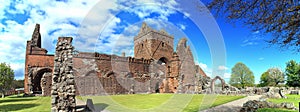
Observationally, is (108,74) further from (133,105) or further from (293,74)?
(293,74)

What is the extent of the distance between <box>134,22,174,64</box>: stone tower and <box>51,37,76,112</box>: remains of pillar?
25.3 meters

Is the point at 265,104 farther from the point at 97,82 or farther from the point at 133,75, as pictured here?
the point at 133,75

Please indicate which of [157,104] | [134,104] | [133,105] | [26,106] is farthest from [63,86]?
[157,104]

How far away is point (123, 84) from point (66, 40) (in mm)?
14732

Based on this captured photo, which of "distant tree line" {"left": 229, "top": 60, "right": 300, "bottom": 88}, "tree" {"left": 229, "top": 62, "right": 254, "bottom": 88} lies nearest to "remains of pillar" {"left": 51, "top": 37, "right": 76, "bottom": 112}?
"distant tree line" {"left": 229, "top": 60, "right": 300, "bottom": 88}

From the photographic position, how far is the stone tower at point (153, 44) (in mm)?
33500

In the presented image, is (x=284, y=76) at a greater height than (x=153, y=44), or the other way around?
(x=153, y=44)

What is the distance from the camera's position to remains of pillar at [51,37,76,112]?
7098 mm

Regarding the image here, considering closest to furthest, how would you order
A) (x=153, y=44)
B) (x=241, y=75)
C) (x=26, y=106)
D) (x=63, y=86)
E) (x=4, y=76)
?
(x=63, y=86), (x=26, y=106), (x=4, y=76), (x=153, y=44), (x=241, y=75)

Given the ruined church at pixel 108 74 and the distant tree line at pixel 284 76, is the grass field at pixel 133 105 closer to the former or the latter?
the ruined church at pixel 108 74

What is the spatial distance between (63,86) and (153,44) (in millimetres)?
27024

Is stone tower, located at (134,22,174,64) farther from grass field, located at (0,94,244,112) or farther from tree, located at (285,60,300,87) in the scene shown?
tree, located at (285,60,300,87)

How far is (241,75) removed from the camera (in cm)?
4700

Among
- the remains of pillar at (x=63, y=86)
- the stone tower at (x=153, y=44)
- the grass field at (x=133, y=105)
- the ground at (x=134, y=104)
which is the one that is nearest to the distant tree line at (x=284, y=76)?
the stone tower at (x=153, y=44)
